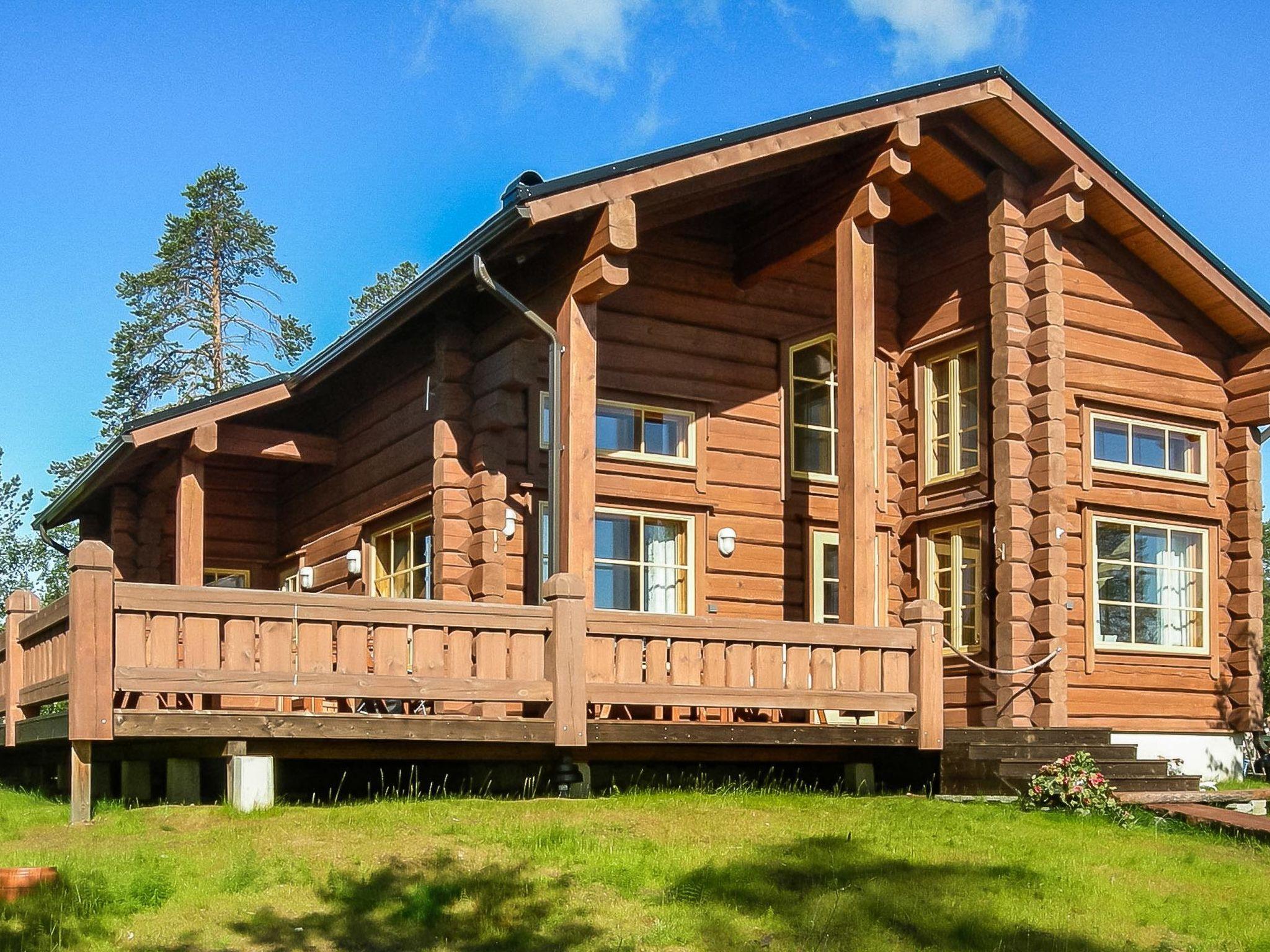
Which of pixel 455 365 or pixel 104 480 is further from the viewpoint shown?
pixel 104 480

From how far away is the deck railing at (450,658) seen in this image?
10.1m

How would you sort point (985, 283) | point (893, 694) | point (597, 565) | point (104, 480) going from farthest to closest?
point (104, 480), point (985, 283), point (597, 565), point (893, 694)

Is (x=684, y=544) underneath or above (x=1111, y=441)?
underneath

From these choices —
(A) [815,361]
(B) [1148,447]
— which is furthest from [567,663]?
(B) [1148,447]

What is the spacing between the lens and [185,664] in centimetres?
1022

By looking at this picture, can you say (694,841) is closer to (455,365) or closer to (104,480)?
(455,365)

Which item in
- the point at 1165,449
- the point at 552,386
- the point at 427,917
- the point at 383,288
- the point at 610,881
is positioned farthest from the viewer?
the point at 383,288

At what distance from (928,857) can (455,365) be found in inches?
289

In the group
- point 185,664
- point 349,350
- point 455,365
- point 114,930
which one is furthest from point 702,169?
point 114,930

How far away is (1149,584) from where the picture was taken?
1642 cm

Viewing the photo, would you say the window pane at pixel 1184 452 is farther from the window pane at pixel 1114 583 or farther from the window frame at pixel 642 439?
the window frame at pixel 642 439

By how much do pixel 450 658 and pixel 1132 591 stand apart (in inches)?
328

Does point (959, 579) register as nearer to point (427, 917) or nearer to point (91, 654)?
point (91, 654)

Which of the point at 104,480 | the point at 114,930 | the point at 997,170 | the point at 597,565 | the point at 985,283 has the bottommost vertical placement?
the point at 114,930
